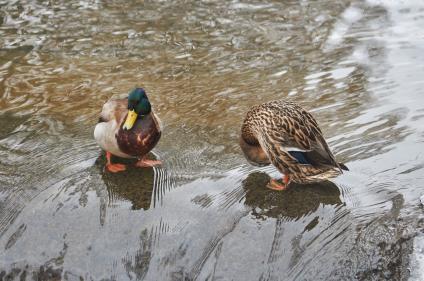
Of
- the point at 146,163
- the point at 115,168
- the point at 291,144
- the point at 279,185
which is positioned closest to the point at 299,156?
the point at 291,144

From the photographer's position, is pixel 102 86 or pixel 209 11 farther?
pixel 209 11

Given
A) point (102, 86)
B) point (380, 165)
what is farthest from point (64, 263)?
point (102, 86)

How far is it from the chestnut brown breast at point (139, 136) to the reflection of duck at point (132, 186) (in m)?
0.17

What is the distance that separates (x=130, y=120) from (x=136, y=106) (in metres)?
0.11

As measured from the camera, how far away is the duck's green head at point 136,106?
455 cm

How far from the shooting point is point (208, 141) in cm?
514

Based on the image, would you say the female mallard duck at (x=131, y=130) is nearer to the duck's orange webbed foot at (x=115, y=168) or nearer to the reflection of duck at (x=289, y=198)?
the duck's orange webbed foot at (x=115, y=168)

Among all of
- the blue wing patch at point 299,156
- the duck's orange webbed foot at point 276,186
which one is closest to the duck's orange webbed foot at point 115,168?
the duck's orange webbed foot at point 276,186

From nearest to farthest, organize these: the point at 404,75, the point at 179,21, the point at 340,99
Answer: the point at 340,99, the point at 404,75, the point at 179,21

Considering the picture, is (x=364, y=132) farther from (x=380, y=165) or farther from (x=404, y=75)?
(x=404, y=75)

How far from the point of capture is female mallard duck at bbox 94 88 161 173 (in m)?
4.58

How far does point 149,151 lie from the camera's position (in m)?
4.78

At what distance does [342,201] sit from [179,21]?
4402 millimetres

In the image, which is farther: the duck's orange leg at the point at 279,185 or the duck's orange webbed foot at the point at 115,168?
the duck's orange webbed foot at the point at 115,168
